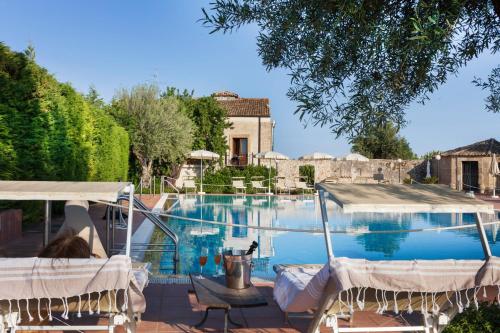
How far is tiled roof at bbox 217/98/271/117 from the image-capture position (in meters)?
30.8

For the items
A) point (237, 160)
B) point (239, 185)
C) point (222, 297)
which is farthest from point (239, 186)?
point (222, 297)

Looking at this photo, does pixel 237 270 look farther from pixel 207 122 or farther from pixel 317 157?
pixel 317 157

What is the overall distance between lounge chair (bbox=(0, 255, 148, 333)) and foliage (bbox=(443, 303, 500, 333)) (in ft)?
7.97

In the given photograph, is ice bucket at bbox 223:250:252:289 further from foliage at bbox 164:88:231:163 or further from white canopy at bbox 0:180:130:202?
foliage at bbox 164:88:231:163

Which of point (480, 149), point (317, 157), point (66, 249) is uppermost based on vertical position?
point (480, 149)

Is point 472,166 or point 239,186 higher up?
point 472,166

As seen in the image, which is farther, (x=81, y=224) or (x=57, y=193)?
(x=81, y=224)

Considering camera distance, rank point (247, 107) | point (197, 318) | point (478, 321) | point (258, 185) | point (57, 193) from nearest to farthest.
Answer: point (57, 193) → point (478, 321) → point (197, 318) → point (258, 185) → point (247, 107)

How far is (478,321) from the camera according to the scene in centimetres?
349

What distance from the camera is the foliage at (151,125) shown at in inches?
947

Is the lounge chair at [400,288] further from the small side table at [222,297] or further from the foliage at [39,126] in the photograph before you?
the foliage at [39,126]

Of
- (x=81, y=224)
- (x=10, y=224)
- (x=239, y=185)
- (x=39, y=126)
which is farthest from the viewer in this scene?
(x=239, y=185)

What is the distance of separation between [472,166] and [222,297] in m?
27.0

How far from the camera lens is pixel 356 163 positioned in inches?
1194
